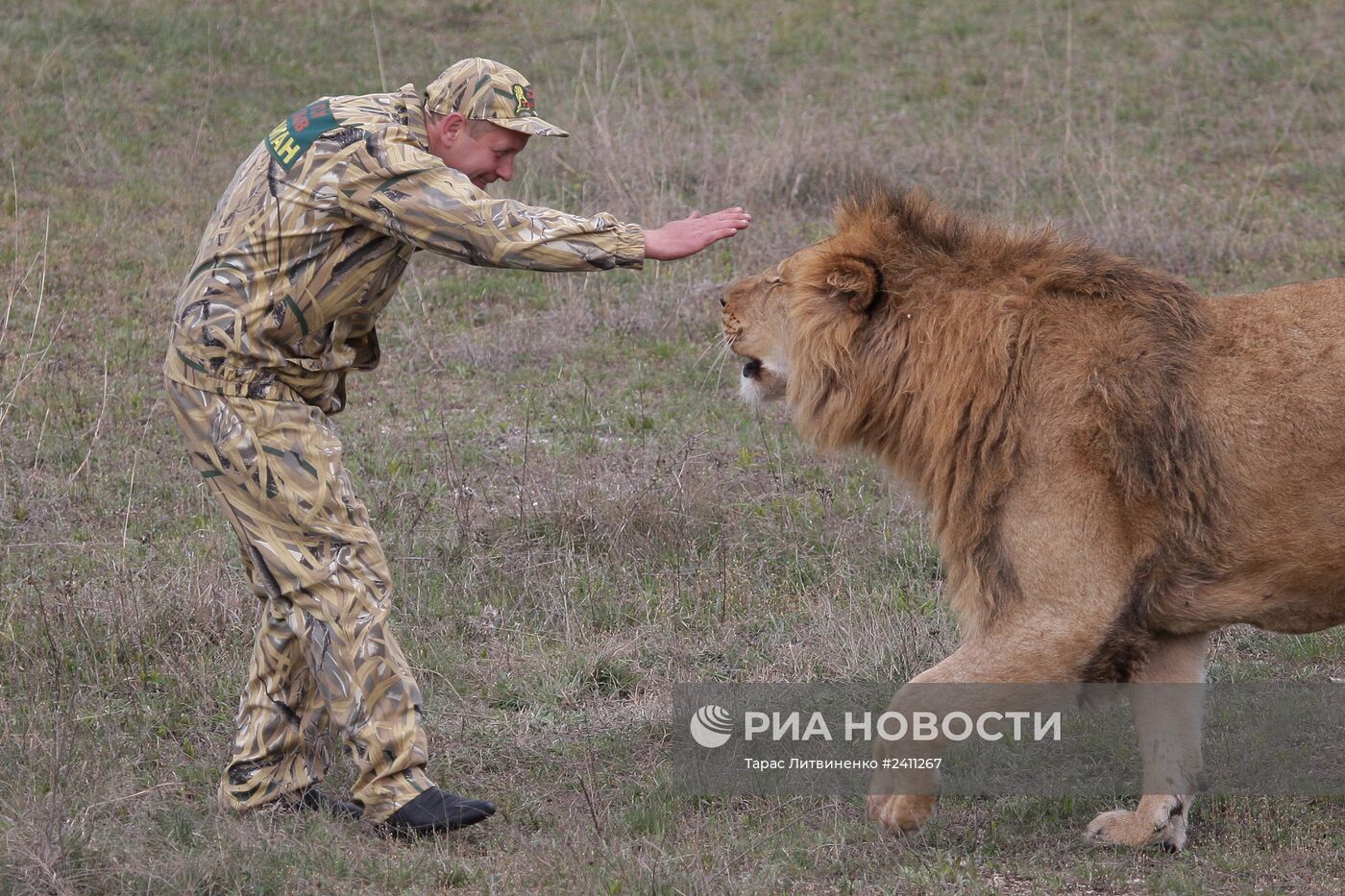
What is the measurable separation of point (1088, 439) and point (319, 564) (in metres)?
2.28

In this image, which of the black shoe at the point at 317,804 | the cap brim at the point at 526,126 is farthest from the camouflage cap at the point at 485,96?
the black shoe at the point at 317,804

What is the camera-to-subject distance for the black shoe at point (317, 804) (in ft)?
15.8

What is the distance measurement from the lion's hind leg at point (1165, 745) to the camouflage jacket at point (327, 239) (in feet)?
7.21

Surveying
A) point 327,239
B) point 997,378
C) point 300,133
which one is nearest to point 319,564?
point 327,239

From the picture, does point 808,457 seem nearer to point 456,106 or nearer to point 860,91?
point 456,106

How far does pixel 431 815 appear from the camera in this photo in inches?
179

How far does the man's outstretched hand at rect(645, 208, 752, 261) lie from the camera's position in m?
4.29

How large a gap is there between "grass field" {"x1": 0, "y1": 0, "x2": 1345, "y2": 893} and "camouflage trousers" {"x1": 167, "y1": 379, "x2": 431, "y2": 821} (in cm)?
32

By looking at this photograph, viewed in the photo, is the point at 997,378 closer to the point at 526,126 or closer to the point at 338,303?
the point at 526,126

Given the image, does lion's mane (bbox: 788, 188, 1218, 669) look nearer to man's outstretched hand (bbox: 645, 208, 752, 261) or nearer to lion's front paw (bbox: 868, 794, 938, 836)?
lion's front paw (bbox: 868, 794, 938, 836)

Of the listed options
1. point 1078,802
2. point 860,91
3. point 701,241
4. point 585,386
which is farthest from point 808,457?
point 860,91

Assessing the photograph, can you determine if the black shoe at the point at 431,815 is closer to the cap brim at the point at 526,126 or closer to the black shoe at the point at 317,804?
the black shoe at the point at 317,804

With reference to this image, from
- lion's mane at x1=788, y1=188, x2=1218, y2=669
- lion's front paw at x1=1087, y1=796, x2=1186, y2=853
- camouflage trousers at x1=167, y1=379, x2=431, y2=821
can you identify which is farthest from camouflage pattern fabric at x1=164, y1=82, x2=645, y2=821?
lion's front paw at x1=1087, y1=796, x2=1186, y2=853

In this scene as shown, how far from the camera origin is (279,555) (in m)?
4.45
